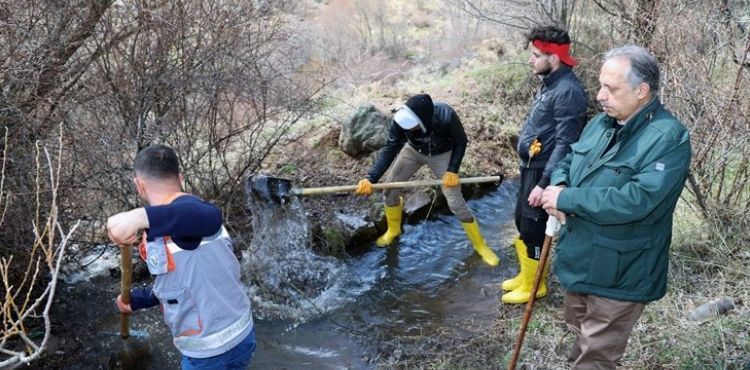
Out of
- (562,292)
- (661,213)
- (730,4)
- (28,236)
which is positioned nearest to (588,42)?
(730,4)

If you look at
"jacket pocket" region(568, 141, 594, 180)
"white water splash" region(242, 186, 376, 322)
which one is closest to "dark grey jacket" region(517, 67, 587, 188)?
"jacket pocket" region(568, 141, 594, 180)

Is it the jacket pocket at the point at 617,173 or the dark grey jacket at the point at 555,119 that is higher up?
the jacket pocket at the point at 617,173

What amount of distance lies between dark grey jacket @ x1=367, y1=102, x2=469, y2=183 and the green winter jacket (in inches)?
93.0

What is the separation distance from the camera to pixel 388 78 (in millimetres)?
11242

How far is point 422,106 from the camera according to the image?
16.4ft

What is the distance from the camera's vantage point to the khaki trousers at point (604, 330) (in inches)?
109

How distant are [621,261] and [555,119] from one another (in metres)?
1.57

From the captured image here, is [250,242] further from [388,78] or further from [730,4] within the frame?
[388,78]

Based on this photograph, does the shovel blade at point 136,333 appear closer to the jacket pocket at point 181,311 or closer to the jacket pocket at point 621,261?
the jacket pocket at point 181,311

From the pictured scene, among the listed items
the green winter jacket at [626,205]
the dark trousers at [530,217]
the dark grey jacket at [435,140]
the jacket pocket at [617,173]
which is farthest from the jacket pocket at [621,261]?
the dark grey jacket at [435,140]

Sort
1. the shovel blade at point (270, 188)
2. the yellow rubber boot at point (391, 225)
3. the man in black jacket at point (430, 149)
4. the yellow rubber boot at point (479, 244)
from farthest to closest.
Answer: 1. the yellow rubber boot at point (391, 225)
2. the yellow rubber boot at point (479, 244)
3. the man in black jacket at point (430, 149)
4. the shovel blade at point (270, 188)

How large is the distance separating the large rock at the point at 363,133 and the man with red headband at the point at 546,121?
3174mm

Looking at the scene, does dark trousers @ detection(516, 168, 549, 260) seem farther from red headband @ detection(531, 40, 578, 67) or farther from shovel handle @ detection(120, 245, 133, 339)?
shovel handle @ detection(120, 245, 133, 339)

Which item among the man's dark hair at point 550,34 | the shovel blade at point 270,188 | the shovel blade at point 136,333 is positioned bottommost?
the shovel blade at point 136,333
